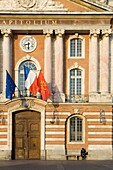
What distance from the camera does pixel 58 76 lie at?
129 ft

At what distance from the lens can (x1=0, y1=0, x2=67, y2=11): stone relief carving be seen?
39344mm

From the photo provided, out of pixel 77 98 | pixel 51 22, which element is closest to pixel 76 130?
pixel 77 98

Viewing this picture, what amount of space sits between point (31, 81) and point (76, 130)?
625 centimetres

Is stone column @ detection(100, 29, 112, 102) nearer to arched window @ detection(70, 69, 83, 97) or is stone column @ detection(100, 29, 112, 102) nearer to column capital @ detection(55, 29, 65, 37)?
arched window @ detection(70, 69, 83, 97)

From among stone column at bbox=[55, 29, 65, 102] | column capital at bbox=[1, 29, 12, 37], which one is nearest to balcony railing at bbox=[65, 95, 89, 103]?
stone column at bbox=[55, 29, 65, 102]

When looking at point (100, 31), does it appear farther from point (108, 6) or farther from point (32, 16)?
point (32, 16)

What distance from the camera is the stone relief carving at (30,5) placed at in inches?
1549

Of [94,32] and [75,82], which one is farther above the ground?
[94,32]

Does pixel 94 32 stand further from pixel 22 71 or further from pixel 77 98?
pixel 22 71

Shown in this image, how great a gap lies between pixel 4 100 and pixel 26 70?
138 inches

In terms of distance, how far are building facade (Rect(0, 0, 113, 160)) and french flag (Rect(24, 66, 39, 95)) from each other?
3.96 ft

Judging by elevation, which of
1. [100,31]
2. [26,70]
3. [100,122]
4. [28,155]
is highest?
[100,31]

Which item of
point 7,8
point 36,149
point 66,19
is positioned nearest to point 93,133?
point 36,149

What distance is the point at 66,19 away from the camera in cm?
3925
